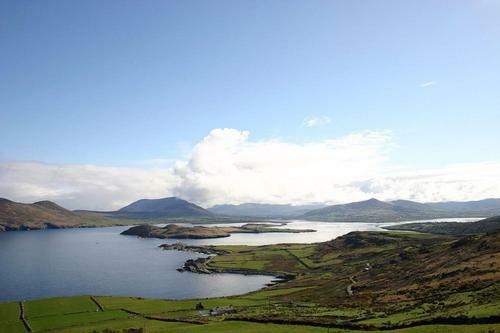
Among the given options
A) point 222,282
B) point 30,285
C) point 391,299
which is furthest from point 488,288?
point 30,285

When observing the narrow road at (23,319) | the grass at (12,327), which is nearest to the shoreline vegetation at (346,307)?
the grass at (12,327)

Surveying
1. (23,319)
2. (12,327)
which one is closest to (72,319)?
(12,327)

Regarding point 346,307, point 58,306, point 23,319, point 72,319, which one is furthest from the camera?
point 58,306

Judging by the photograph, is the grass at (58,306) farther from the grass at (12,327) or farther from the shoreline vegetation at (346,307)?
the grass at (12,327)

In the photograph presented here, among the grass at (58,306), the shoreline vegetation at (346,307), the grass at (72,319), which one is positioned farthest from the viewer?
the grass at (58,306)

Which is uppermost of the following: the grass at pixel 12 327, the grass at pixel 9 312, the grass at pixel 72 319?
the grass at pixel 72 319

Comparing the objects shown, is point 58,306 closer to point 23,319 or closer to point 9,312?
point 9,312

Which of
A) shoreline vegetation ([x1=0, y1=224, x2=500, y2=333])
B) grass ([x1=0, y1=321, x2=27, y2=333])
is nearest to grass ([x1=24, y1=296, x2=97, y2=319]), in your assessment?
shoreline vegetation ([x1=0, y1=224, x2=500, y2=333])

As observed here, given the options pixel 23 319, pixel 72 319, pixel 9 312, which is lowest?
pixel 9 312

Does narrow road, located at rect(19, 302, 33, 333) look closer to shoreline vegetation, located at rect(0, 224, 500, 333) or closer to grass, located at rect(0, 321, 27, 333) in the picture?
grass, located at rect(0, 321, 27, 333)

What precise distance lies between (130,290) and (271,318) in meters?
96.4

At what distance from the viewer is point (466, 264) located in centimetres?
8050

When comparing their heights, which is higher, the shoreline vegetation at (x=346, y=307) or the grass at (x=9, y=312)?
the shoreline vegetation at (x=346, y=307)

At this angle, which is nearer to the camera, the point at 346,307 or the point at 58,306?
the point at 346,307
